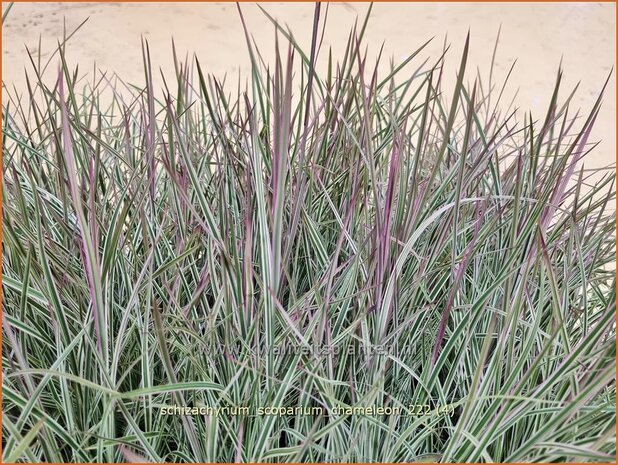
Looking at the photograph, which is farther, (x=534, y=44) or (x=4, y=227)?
(x=534, y=44)

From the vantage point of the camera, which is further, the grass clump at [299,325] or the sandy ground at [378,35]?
the sandy ground at [378,35]

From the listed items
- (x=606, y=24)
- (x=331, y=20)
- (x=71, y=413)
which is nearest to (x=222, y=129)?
(x=71, y=413)

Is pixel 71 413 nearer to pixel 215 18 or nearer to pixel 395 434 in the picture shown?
pixel 395 434

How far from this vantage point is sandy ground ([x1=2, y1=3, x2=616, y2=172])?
1712 mm

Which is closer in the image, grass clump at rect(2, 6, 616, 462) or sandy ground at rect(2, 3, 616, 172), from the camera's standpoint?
grass clump at rect(2, 6, 616, 462)

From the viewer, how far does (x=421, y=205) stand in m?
0.46

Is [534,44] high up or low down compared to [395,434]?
up

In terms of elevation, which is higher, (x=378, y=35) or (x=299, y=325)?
(x=378, y=35)

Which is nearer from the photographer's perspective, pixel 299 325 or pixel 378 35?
pixel 299 325

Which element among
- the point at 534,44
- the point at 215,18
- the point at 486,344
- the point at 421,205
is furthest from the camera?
the point at 215,18

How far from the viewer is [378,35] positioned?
6.48ft

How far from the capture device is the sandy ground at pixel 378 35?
67.4 inches

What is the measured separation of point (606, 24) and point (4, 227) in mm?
2018

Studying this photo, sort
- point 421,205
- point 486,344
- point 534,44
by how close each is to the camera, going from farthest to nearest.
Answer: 1. point 534,44
2. point 421,205
3. point 486,344
